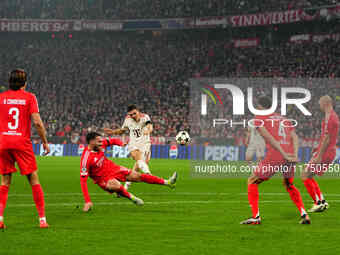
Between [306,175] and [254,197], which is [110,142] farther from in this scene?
[306,175]

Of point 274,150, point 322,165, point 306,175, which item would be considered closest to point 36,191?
point 274,150

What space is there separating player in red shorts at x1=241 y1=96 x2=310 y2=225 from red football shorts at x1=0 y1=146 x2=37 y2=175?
3.48 m

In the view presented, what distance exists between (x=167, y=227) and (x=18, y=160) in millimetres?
2554

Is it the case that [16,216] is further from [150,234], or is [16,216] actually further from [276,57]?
[276,57]

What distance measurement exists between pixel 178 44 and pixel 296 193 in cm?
4807

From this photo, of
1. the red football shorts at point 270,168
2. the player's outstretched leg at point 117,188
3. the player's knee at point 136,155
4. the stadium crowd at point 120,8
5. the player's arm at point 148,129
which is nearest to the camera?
the red football shorts at point 270,168

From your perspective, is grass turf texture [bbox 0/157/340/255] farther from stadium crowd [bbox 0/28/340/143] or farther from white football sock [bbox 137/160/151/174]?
stadium crowd [bbox 0/28/340/143]

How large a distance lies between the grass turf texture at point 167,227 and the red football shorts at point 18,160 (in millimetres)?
906

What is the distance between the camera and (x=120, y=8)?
6031 centimetres

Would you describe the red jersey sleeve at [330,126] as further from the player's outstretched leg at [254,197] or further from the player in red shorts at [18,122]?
the player in red shorts at [18,122]

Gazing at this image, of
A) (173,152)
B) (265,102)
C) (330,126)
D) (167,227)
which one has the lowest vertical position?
(173,152)

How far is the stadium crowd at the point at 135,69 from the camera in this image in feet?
154

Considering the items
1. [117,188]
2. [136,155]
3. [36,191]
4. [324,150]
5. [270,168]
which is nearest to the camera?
[36,191]

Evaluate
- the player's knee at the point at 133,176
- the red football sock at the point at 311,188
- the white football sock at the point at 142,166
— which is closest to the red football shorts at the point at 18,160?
the player's knee at the point at 133,176
